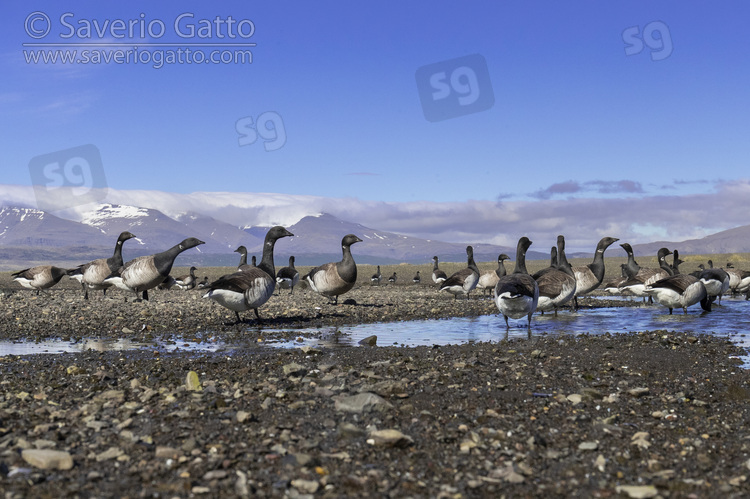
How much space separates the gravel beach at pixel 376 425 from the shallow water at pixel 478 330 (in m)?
2.20

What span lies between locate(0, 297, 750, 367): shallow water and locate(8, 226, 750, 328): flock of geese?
2.69ft

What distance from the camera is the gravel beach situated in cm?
605

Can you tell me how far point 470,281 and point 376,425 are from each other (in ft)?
82.7

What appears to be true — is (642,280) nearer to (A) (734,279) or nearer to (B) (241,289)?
(A) (734,279)

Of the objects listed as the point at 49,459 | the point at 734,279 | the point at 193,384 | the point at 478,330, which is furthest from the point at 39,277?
the point at 734,279

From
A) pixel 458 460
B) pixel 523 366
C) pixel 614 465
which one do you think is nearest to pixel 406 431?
pixel 458 460

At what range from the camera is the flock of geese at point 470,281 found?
60.3 feet

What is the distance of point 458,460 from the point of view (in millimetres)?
6566

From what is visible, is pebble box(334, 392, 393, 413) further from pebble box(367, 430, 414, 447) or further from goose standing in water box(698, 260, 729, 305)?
goose standing in water box(698, 260, 729, 305)

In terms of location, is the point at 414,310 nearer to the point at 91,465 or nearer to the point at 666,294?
the point at 666,294

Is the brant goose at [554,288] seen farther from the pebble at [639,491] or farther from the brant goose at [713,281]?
the pebble at [639,491]

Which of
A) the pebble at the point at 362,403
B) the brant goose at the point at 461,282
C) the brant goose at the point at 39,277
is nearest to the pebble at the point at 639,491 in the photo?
the pebble at the point at 362,403

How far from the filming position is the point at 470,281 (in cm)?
3225

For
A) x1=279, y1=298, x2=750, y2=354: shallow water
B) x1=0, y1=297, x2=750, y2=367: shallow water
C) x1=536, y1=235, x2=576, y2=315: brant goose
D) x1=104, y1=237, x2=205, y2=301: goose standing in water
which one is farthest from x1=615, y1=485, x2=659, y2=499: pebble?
x1=104, y1=237, x2=205, y2=301: goose standing in water
